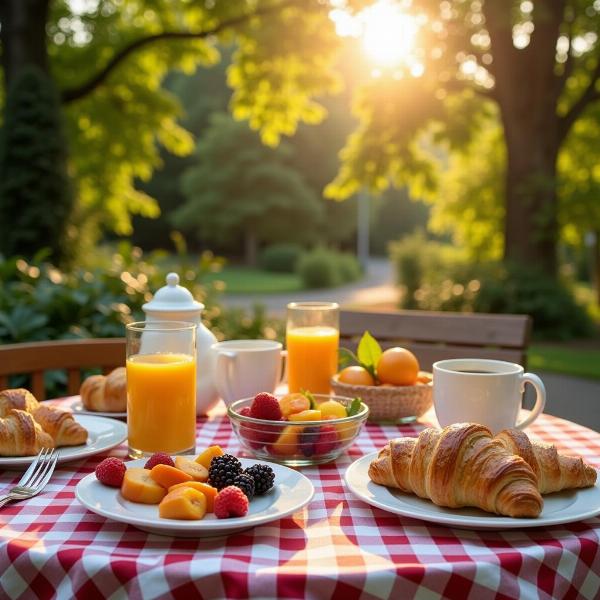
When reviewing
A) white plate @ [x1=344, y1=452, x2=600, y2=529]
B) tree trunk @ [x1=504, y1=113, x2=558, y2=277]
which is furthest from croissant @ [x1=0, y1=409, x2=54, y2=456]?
tree trunk @ [x1=504, y1=113, x2=558, y2=277]

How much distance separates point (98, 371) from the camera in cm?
394

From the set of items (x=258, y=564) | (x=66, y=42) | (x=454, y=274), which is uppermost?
(x=66, y=42)

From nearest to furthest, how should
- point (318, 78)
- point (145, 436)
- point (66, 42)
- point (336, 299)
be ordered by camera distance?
point (145, 436) < point (318, 78) < point (66, 42) < point (336, 299)

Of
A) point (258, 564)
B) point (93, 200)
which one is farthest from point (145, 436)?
point (93, 200)

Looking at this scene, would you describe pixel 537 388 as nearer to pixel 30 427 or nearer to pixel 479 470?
pixel 479 470

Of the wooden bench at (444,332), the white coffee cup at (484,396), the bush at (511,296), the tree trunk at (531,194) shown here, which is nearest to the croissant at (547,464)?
the white coffee cup at (484,396)

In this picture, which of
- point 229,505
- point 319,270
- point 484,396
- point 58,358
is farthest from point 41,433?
point 319,270

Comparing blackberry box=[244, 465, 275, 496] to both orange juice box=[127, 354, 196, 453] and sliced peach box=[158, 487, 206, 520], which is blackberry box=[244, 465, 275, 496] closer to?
sliced peach box=[158, 487, 206, 520]

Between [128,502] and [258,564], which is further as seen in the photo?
[128,502]

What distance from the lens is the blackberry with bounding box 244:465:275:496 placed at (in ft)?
4.49

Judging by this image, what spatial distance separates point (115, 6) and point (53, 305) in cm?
986

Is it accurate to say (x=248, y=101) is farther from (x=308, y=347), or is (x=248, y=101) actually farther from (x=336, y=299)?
(x=336, y=299)

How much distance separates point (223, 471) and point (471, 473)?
444 millimetres

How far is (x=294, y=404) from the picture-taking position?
1.71m
